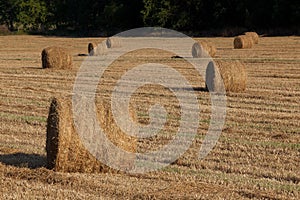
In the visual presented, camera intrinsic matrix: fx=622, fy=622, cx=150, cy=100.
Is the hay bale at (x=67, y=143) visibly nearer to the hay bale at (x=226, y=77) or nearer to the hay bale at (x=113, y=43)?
the hay bale at (x=226, y=77)

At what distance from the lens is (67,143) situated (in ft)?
26.3

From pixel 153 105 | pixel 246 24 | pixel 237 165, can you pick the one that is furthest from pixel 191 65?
pixel 246 24

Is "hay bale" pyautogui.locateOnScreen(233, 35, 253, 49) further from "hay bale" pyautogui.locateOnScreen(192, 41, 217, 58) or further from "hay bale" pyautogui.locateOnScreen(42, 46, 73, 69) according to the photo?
"hay bale" pyautogui.locateOnScreen(42, 46, 73, 69)

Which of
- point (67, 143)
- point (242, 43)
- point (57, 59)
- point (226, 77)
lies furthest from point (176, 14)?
point (67, 143)

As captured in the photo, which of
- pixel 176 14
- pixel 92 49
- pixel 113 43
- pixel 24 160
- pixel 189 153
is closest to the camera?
pixel 24 160

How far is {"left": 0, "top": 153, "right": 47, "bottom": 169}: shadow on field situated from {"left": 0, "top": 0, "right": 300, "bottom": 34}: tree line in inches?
1546

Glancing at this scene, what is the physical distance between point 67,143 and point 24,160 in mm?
1030

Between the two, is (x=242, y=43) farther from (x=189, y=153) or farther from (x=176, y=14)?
(x=189, y=153)

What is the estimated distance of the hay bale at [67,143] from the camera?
26.2 feet

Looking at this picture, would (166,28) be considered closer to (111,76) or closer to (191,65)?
(191,65)

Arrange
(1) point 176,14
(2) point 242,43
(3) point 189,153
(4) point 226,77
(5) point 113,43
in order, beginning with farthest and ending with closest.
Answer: (1) point 176,14
(5) point 113,43
(2) point 242,43
(4) point 226,77
(3) point 189,153

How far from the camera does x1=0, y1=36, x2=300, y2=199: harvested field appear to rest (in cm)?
727

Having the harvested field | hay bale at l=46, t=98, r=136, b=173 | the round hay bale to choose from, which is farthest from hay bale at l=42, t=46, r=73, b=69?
hay bale at l=46, t=98, r=136, b=173

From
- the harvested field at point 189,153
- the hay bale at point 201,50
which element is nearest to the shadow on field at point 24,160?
the harvested field at point 189,153
